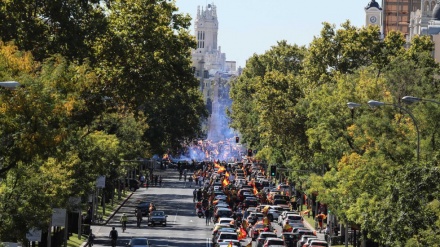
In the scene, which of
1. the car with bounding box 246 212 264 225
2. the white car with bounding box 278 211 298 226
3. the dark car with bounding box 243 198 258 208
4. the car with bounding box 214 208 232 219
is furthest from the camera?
the dark car with bounding box 243 198 258 208

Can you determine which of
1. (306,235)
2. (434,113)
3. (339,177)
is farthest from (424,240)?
(306,235)

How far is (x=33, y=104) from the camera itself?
36.8 meters

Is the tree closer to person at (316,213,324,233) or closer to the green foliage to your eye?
the green foliage

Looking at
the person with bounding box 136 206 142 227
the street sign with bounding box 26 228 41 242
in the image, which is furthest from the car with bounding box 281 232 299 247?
the street sign with bounding box 26 228 41 242

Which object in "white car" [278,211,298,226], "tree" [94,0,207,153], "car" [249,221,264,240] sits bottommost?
"car" [249,221,264,240]

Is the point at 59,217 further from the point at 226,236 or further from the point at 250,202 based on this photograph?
the point at 250,202

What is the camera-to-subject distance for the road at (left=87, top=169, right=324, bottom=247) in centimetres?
7662

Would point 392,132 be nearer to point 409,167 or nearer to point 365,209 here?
point 365,209

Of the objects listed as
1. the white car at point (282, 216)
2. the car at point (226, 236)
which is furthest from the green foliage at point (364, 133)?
the car at point (226, 236)

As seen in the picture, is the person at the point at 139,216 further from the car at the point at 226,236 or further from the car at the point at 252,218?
the car at the point at 226,236

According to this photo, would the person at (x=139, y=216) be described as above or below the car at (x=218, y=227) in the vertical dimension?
above

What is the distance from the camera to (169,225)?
9225 cm

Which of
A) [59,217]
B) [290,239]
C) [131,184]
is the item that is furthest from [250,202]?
[59,217]

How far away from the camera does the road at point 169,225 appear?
76.6 m
